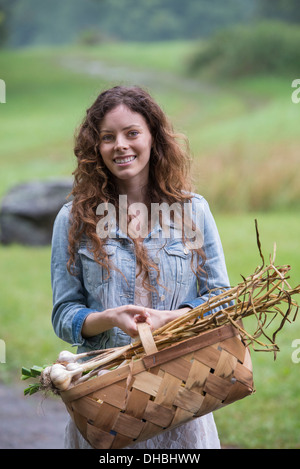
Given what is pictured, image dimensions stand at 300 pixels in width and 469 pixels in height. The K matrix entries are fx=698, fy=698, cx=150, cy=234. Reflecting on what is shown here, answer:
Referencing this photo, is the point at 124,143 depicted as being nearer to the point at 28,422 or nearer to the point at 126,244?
the point at 126,244

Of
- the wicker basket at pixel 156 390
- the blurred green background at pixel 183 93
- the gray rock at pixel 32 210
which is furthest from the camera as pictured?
the gray rock at pixel 32 210

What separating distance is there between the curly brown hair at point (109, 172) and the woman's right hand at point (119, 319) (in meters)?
0.18

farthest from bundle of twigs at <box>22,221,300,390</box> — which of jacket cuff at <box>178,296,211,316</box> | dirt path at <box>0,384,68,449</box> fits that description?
dirt path at <box>0,384,68,449</box>

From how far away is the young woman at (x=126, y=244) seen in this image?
2010mm

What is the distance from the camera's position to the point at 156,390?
165 centimetres

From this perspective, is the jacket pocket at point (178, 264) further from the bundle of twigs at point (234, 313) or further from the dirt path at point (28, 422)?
the dirt path at point (28, 422)

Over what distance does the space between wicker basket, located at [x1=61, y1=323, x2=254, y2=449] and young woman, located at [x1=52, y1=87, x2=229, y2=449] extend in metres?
0.27

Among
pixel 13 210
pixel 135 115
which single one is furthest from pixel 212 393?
pixel 13 210

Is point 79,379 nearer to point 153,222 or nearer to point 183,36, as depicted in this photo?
point 153,222

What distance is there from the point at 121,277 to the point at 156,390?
1.52 ft

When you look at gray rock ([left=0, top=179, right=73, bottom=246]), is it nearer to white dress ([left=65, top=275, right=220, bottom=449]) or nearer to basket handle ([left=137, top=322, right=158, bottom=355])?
white dress ([left=65, top=275, right=220, bottom=449])

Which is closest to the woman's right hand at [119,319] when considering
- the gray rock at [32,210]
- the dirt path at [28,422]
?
the dirt path at [28,422]

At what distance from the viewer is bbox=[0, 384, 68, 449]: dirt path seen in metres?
3.96

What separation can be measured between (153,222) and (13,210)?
6666 mm
